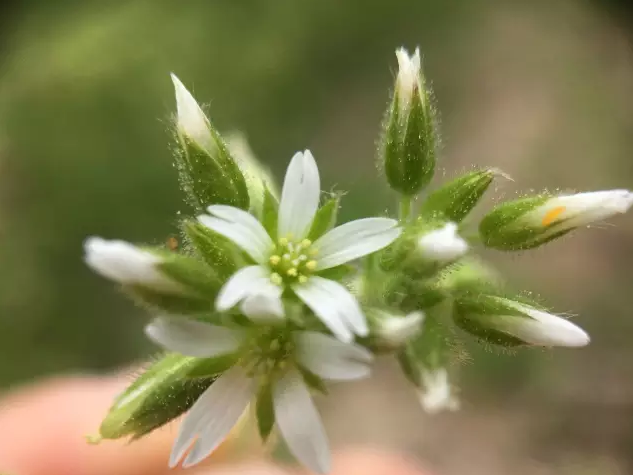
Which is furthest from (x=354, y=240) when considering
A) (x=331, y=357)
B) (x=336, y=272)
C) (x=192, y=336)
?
(x=192, y=336)

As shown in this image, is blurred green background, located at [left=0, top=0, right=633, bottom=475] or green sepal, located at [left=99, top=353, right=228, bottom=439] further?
blurred green background, located at [left=0, top=0, right=633, bottom=475]

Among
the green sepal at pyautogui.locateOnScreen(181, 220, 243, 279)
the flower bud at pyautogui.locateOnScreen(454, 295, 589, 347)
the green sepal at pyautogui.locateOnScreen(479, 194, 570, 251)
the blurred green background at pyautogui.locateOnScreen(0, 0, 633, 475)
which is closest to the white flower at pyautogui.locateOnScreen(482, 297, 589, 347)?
the flower bud at pyautogui.locateOnScreen(454, 295, 589, 347)

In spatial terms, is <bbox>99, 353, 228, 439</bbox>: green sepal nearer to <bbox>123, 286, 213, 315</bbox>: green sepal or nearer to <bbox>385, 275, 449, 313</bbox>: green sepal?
<bbox>123, 286, 213, 315</bbox>: green sepal

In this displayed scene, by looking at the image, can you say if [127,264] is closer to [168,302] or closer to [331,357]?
[168,302]

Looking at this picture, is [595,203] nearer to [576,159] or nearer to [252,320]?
[252,320]

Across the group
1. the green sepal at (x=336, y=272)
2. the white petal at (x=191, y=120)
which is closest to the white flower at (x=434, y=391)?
the green sepal at (x=336, y=272)
